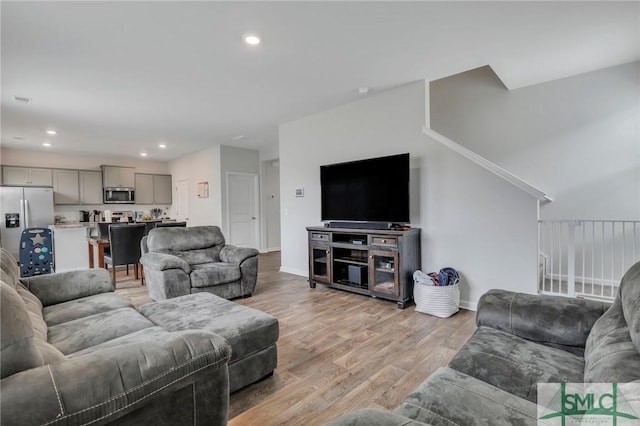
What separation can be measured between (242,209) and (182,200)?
2123mm

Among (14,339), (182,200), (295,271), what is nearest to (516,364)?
(14,339)

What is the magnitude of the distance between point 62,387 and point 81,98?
169 inches

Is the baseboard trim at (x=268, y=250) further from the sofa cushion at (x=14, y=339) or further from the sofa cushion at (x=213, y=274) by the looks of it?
the sofa cushion at (x=14, y=339)

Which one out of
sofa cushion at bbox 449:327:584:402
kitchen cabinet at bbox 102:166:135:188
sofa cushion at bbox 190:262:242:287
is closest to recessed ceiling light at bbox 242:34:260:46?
sofa cushion at bbox 190:262:242:287

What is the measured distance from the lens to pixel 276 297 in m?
3.88

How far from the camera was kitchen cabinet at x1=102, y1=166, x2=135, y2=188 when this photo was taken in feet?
24.5

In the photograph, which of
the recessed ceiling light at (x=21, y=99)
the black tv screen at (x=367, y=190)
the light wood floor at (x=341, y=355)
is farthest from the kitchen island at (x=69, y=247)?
the black tv screen at (x=367, y=190)

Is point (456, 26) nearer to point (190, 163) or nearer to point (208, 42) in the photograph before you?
point (208, 42)

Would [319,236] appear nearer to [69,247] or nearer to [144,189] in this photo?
[69,247]

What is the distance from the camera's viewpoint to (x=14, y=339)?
911 millimetres

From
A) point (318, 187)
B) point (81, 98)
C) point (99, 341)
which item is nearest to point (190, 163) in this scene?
point (81, 98)

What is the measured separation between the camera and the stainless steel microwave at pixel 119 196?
7535mm

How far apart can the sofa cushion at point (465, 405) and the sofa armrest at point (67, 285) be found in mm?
2558

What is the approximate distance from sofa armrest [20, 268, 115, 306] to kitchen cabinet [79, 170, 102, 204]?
6109 mm
